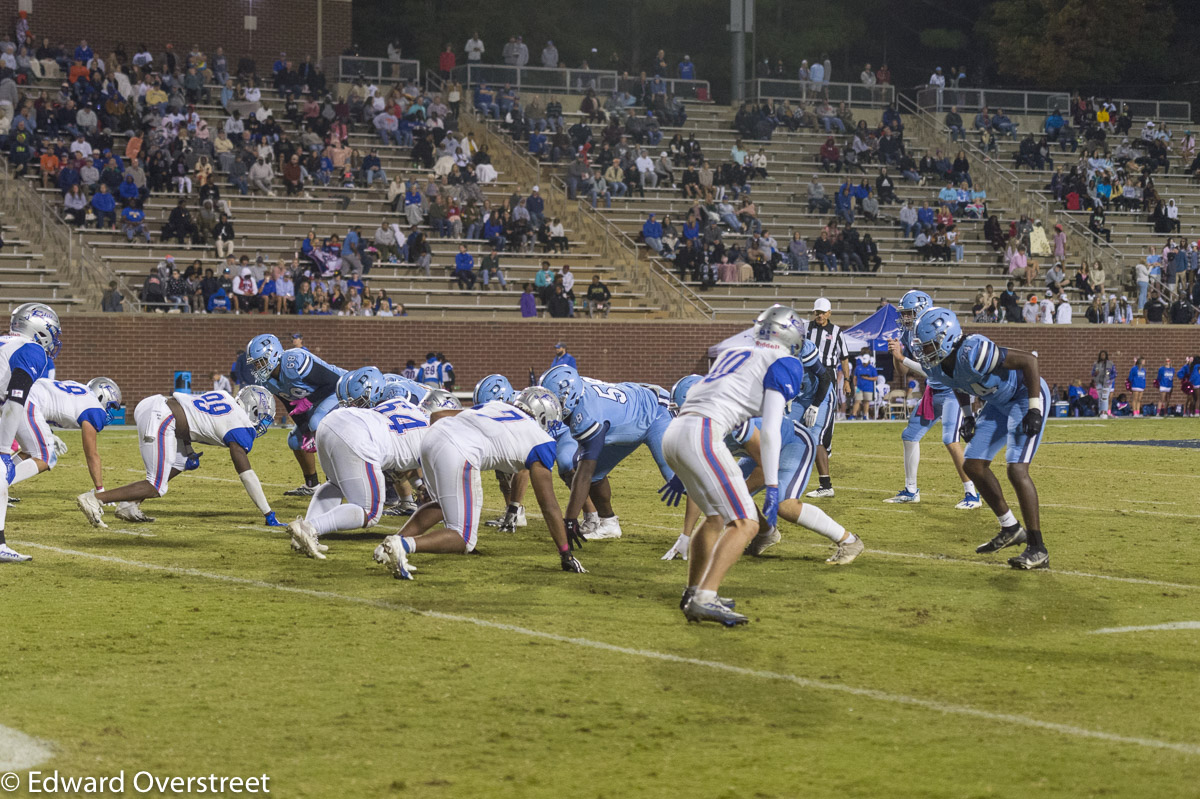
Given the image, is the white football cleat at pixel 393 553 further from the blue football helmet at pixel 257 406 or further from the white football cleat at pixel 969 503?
the white football cleat at pixel 969 503

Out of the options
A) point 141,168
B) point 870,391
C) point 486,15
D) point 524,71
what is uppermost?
point 486,15

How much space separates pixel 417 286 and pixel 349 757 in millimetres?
23761

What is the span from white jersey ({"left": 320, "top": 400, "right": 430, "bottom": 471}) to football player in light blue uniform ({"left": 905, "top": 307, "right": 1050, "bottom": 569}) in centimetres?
370

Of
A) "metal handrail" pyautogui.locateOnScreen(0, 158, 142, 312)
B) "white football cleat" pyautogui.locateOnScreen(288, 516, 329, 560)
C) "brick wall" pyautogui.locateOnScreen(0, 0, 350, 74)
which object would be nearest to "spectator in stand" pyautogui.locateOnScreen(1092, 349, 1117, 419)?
"metal handrail" pyautogui.locateOnScreen(0, 158, 142, 312)

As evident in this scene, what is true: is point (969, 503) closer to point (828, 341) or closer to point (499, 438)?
point (828, 341)

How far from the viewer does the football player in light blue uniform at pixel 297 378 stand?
12633 mm

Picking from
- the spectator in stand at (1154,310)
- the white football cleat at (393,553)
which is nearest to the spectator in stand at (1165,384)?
the spectator in stand at (1154,310)

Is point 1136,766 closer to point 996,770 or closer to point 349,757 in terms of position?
point 996,770

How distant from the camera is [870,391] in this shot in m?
28.9

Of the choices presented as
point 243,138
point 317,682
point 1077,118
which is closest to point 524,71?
point 243,138

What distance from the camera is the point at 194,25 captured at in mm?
36688

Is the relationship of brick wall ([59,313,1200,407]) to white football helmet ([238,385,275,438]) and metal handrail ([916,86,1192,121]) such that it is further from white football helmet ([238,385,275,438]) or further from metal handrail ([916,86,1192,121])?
white football helmet ([238,385,275,438])

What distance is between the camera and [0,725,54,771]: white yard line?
5225mm

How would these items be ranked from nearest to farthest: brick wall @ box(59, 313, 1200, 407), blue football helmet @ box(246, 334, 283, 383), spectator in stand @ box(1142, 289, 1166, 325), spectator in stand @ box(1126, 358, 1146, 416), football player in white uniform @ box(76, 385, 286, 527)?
football player in white uniform @ box(76, 385, 286, 527) < blue football helmet @ box(246, 334, 283, 383) < brick wall @ box(59, 313, 1200, 407) < spectator in stand @ box(1126, 358, 1146, 416) < spectator in stand @ box(1142, 289, 1166, 325)
